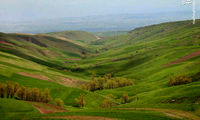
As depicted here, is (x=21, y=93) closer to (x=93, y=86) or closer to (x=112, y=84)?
(x=93, y=86)

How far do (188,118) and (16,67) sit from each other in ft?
568

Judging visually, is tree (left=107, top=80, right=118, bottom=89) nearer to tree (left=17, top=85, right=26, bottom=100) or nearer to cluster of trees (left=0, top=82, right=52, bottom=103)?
cluster of trees (left=0, top=82, right=52, bottom=103)

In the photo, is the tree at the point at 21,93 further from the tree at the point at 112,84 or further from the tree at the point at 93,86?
the tree at the point at 112,84

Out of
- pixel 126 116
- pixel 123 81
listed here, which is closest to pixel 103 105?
pixel 126 116

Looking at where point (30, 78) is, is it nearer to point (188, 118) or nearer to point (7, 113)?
point (7, 113)

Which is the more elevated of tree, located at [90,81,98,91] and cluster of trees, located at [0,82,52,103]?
cluster of trees, located at [0,82,52,103]

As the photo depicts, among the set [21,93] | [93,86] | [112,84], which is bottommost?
[93,86]

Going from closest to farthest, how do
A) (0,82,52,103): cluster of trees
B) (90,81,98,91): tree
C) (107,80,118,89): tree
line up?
1. (0,82,52,103): cluster of trees
2. (90,81,98,91): tree
3. (107,80,118,89): tree

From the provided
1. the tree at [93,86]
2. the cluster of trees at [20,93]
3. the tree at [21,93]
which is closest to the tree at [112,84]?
the tree at [93,86]

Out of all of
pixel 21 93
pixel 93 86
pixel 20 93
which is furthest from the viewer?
pixel 93 86

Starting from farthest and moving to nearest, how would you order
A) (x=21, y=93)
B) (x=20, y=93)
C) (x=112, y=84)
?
(x=112, y=84), (x=21, y=93), (x=20, y=93)

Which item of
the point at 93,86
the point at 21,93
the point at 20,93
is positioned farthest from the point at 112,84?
the point at 20,93

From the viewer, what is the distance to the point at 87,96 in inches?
5448

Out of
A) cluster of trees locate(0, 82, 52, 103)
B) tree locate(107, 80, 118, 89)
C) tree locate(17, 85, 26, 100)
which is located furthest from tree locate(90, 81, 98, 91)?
tree locate(17, 85, 26, 100)
